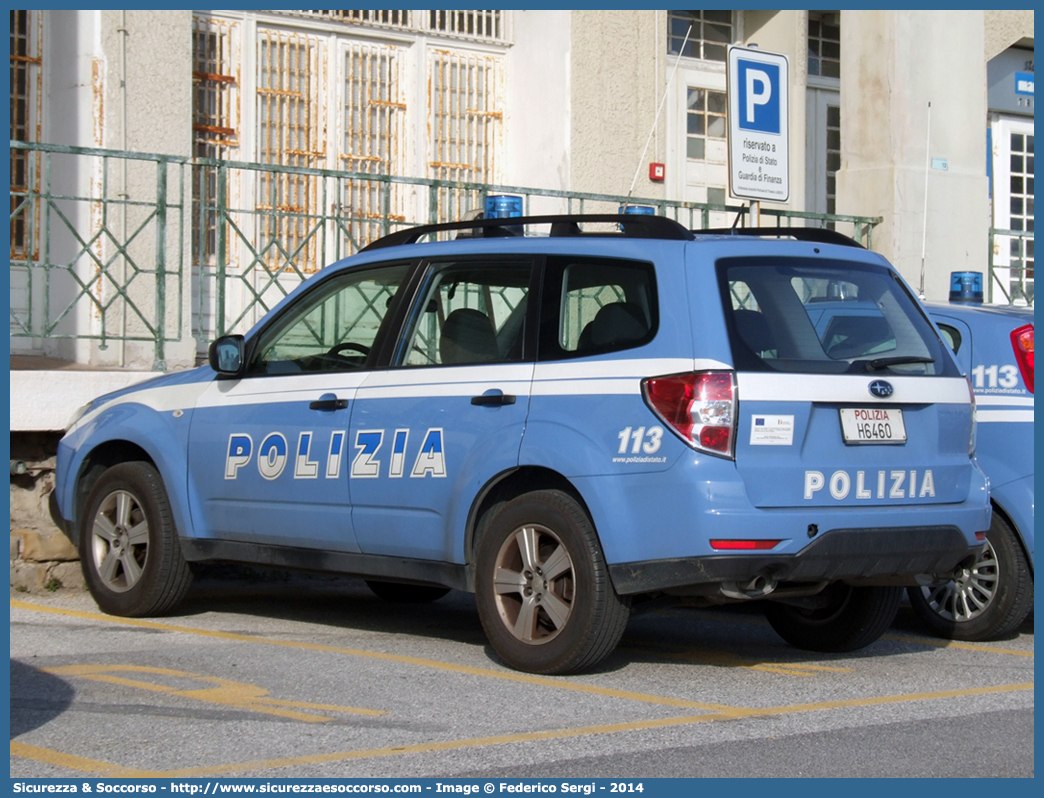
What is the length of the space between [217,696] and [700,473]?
81.0 inches

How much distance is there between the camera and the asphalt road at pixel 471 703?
478 centimetres

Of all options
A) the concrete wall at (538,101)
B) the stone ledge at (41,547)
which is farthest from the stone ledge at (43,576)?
the concrete wall at (538,101)

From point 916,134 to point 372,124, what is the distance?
506cm

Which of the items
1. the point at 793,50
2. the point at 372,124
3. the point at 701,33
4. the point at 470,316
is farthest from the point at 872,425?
the point at 793,50

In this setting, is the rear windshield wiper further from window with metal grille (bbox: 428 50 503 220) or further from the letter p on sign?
window with metal grille (bbox: 428 50 503 220)

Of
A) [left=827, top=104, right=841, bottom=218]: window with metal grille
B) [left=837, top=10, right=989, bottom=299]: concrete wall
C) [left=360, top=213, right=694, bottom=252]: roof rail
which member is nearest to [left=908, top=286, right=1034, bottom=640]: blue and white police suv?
[left=360, top=213, right=694, bottom=252]: roof rail

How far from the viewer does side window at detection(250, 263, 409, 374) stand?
7238 millimetres

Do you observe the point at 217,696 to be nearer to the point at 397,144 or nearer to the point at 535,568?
the point at 535,568

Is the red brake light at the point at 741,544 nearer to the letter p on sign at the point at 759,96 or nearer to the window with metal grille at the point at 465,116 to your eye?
the letter p on sign at the point at 759,96

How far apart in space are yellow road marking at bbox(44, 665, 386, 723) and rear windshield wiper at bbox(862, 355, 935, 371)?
8.13 ft

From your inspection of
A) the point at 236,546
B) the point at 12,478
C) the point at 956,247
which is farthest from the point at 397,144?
the point at 236,546

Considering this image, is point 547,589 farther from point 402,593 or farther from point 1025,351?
point 1025,351

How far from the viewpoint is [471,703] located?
5703 mm

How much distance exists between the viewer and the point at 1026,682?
649cm
